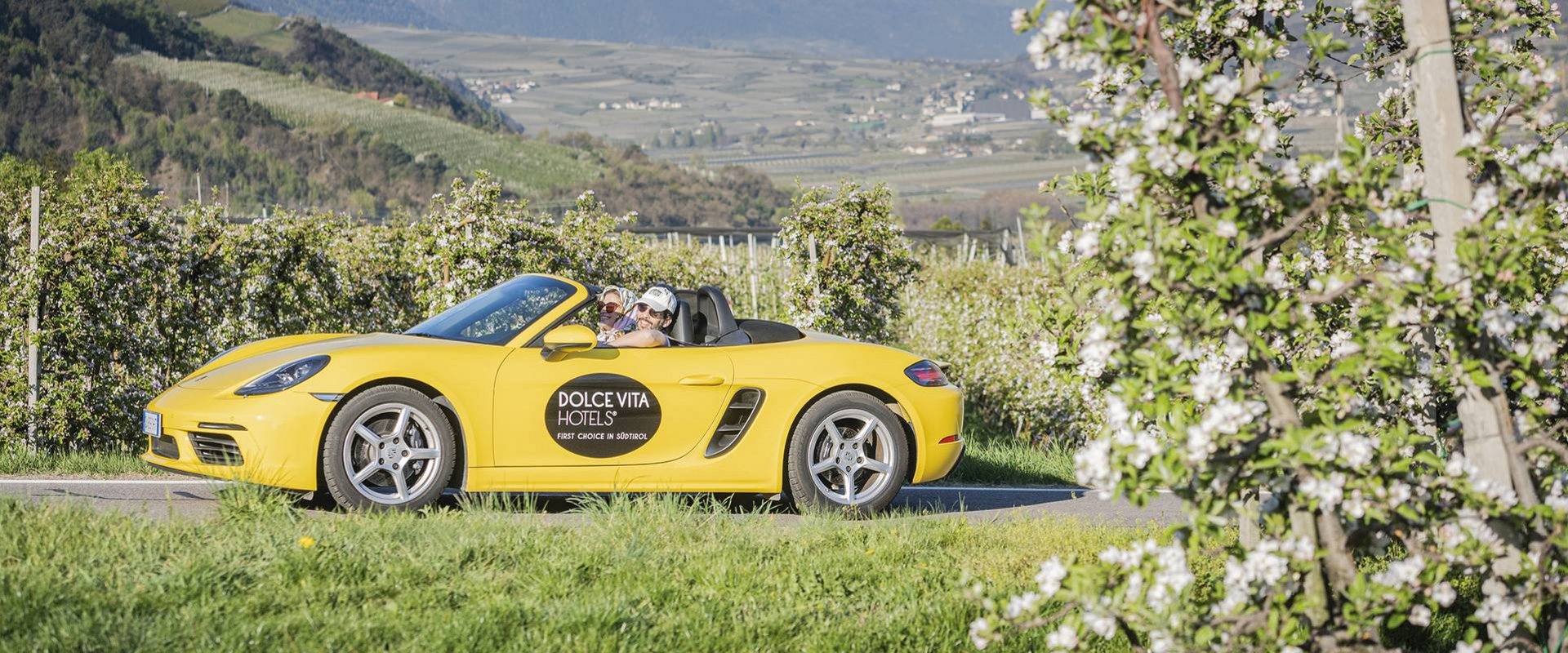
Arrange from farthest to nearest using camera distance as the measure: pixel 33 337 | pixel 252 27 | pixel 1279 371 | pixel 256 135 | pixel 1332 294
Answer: pixel 252 27, pixel 256 135, pixel 33 337, pixel 1279 371, pixel 1332 294

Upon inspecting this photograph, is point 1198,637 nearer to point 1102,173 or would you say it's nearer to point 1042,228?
point 1042,228

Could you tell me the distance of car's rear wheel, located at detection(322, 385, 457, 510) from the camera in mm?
6969

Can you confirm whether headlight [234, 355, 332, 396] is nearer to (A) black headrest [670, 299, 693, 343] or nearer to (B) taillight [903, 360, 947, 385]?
(A) black headrest [670, 299, 693, 343]

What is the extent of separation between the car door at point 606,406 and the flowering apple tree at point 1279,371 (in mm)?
3404

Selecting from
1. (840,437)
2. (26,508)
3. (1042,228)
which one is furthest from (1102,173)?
(26,508)

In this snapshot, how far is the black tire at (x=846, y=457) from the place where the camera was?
7.90 metres

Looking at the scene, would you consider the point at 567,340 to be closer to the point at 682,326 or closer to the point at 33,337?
the point at 682,326

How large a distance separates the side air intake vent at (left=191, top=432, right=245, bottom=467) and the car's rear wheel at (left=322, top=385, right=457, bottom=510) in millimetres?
409

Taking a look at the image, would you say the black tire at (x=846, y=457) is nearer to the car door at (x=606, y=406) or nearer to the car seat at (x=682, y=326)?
the car door at (x=606, y=406)

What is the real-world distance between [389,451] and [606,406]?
1.10 meters

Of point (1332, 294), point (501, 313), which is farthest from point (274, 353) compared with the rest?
point (1332, 294)

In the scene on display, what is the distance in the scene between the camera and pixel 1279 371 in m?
4.23

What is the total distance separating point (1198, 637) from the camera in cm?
398

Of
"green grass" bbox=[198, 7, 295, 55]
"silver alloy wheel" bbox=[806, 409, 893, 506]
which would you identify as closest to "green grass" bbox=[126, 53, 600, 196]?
"green grass" bbox=[198, 7, 295, 55]
